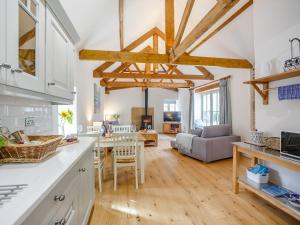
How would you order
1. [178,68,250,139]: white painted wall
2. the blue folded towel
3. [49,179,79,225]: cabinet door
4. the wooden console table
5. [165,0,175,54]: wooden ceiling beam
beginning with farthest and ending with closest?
[178,68,250,139]: white painted wall < [165,0,175,54]: wooden ceiling beam < the blue folded towel < the wooden console table < [49,179,79,225]: cabinet door

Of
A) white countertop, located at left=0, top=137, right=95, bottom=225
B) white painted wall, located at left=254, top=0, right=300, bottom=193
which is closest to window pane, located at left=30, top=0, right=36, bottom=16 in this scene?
white countertop, located at left=0, top=137, right=95, bottom=225

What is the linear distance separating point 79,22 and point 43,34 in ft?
6.31

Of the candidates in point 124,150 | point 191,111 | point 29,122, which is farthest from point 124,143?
point 191,111

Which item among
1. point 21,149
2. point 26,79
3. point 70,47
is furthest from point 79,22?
point 21,149

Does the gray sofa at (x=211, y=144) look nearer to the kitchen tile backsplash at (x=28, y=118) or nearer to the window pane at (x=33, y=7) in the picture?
the kitchen tile backsplash at (x=28, y=118)

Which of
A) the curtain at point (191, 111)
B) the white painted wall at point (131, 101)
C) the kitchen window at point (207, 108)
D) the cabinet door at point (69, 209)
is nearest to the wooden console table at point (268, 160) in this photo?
the cabinet door at point (69, 209)

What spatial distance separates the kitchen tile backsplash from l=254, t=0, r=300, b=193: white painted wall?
281cm

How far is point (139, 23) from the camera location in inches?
168

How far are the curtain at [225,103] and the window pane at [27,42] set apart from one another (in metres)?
5.29

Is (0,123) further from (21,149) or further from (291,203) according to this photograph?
(291,203)

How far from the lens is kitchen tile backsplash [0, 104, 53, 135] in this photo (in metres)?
1.27

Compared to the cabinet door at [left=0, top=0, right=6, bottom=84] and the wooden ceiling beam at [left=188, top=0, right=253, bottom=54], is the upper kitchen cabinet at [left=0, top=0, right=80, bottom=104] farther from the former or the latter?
the wooden ceiling beam at [left=188, top=0, right=253, bottom=54]

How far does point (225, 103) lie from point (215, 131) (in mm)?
1639

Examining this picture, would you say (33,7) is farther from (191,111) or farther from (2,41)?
(191,111)
